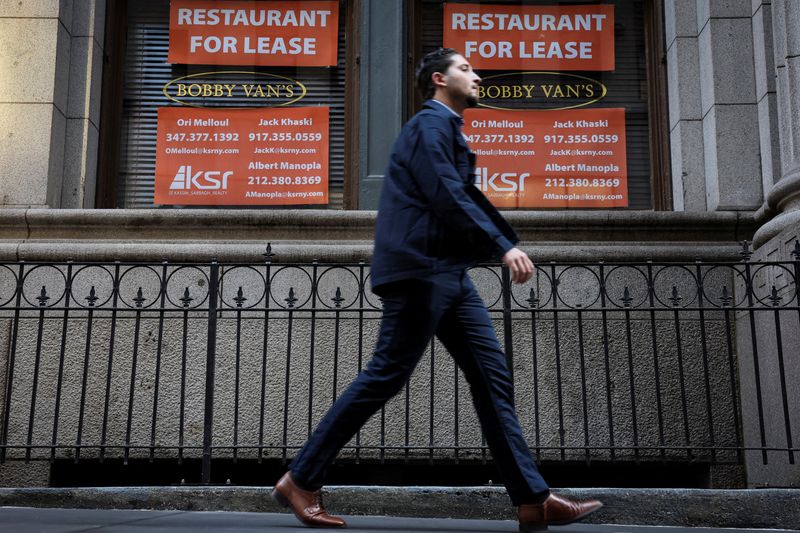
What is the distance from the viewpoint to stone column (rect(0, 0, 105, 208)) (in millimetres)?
7926

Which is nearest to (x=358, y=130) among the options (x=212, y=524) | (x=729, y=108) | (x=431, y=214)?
(x=729, y=108)

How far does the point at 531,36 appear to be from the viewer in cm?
875

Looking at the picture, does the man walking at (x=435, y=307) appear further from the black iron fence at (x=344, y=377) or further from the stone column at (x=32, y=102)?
the stone column at (x=32, y=102)

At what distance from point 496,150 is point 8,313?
4477mm

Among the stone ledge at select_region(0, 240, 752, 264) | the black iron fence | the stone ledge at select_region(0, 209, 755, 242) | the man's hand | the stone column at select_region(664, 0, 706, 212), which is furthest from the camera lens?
the stone column at select_region(664, 0, 706, 212)

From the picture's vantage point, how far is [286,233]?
783 centimetres

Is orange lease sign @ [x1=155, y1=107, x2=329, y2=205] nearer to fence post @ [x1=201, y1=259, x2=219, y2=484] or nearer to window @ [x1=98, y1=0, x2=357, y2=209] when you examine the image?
window @ [x1=98, y1=0, x2=357, y2=209]

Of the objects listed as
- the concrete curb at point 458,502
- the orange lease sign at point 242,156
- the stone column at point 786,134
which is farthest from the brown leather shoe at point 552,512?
the orange lease sign at point 242,156

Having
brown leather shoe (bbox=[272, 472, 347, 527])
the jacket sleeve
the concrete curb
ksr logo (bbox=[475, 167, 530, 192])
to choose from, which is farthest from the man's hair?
ksr logo (bbox=[475, 167, 530, 192])

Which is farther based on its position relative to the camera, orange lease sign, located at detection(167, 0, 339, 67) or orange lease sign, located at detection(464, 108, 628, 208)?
orange lease sign, located at detection(167, 0, 339, 67)

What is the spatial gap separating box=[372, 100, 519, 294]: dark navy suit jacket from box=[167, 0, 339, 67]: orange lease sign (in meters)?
5.10

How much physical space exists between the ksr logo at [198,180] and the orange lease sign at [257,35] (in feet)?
3.65

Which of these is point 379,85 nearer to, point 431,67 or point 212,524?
point 431,67

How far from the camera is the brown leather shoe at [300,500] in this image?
3.96 meters
